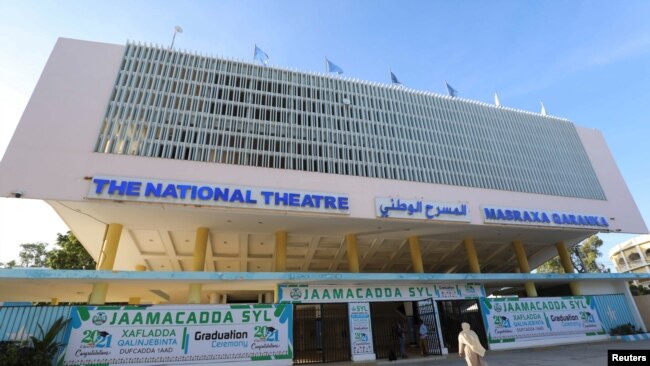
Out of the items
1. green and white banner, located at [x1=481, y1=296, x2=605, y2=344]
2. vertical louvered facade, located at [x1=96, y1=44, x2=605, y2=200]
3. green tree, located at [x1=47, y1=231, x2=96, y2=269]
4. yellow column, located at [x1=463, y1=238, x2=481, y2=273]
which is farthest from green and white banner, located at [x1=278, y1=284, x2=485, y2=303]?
green tree, located at [x1=47, y1=231, x2=96, y2=269]

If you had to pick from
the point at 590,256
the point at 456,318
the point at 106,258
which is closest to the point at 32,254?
the point at 106,258

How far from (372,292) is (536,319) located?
27.9 feet

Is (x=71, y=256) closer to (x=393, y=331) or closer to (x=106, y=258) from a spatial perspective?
(x=106, y=258)

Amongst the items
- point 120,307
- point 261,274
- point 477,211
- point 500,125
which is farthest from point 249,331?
point 500,125

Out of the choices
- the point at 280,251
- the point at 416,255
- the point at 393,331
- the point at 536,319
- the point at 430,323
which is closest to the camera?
the point at 393,331

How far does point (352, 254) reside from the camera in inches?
789

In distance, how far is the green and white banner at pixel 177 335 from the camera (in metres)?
11.5

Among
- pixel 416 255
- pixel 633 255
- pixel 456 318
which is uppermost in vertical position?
pixel 633 255

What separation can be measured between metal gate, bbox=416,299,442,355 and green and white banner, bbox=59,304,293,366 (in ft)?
24.2

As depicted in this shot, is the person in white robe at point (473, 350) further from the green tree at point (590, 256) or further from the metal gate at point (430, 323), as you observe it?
the green tree at point (590, 256)

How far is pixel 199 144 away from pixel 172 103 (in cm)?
286

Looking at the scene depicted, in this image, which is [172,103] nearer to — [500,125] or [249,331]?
[249,331]

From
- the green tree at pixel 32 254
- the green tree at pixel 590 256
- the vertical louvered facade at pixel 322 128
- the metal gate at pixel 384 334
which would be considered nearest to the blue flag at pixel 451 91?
the vertical louvered facade at pixel 322 128

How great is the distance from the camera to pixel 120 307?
12.1 m
